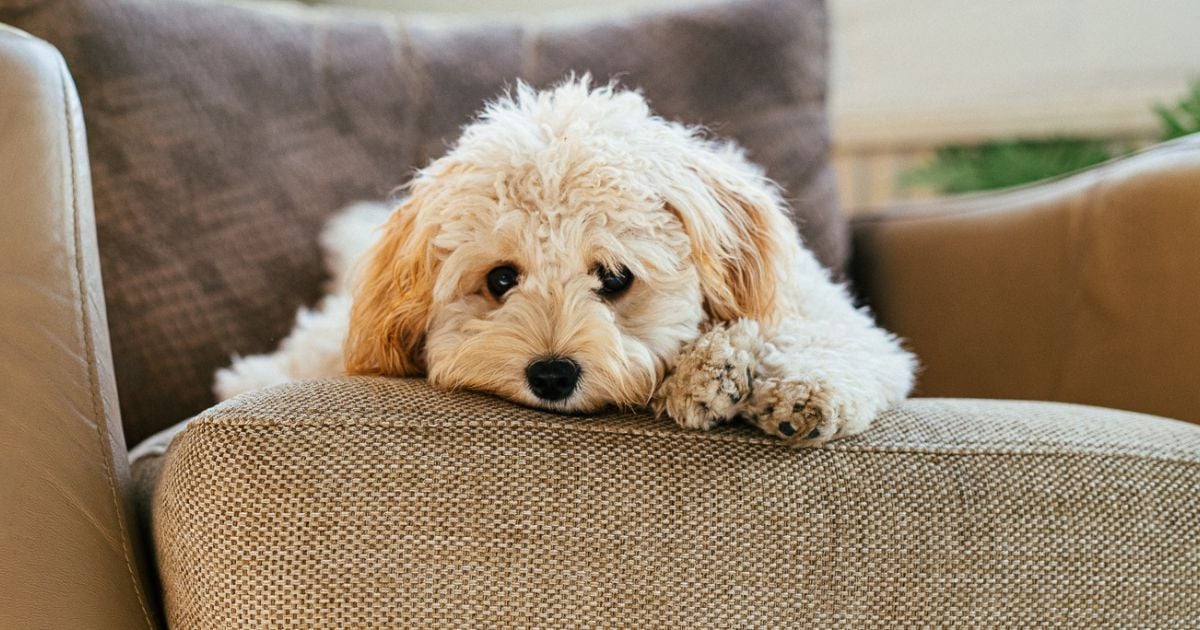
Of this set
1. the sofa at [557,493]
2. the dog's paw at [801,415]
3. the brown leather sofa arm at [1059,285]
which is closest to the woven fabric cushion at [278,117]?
the brown leather sofa arm at [1059,285]

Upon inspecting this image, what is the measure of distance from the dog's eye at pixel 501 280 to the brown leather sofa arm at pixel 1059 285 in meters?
1.07

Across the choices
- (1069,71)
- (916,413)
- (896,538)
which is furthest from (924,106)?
(896,538)

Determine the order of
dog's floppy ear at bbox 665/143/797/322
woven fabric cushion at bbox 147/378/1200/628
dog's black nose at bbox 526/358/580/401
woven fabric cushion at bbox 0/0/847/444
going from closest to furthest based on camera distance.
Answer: woven fabric cushion at bbox 147/378/1200/628, dog's black nose at bbox 526/358/580/401, dog's floppy ear at bbox 665/143/797/322, woven fabric cushion at bbox 0/0/847/444

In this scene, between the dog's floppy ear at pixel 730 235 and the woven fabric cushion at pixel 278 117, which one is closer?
the dog's floppy ear at pixel 730 235

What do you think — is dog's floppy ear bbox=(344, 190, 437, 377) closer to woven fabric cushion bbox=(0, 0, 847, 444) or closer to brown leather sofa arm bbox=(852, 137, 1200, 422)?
woven fabric cushion bbox=(0, 0, 847, 444)

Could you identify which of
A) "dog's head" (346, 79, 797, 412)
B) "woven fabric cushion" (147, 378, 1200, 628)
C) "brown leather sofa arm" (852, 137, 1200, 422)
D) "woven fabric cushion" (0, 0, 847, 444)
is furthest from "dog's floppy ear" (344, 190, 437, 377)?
"brown leather sofa arm" (852, 137, 1200, 422)

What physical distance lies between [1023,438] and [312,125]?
154 cm

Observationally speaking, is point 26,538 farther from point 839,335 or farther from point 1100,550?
point 1100,550

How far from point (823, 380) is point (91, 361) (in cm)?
94

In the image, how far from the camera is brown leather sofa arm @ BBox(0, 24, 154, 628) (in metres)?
1.01

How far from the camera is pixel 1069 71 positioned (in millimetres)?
2826

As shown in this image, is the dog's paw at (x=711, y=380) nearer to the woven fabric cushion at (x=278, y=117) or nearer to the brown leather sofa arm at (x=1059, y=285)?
the brown leather sofa arm at (x=1059, y=285)

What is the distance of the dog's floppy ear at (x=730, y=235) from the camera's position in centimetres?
131

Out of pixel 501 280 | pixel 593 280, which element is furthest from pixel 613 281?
pixel 501 280
